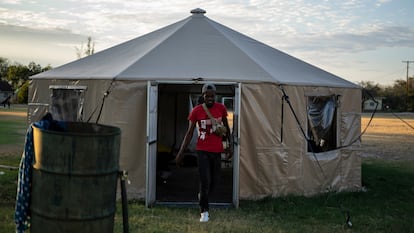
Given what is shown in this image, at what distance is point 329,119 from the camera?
8.91m

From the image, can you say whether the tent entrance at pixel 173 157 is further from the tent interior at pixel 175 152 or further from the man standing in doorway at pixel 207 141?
the man standing in doorway at pixel 207 141

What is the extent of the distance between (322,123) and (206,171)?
135 inches

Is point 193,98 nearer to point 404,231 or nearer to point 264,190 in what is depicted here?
point 264,190

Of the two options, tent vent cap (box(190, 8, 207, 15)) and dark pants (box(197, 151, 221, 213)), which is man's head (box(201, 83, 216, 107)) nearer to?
dark pants (box(197, 151, 221, 213))

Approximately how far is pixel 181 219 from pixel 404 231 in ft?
9.29

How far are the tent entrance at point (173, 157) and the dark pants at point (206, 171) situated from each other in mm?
1006

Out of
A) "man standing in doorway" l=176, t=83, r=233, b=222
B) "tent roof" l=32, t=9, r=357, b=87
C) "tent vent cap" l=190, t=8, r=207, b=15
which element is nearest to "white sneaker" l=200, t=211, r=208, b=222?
"man standing in doorway" l=176, t=83, r=233, b=222

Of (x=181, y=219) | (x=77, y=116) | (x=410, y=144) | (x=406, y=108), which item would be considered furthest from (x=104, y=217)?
(x=406, y=108)

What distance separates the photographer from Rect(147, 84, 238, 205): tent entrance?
8.08 m

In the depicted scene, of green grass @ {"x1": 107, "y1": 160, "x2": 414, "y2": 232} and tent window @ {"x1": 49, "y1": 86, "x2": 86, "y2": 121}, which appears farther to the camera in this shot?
tent window @ {"x1": 49, "y1": 86, "x2": 86, "y2": 121}

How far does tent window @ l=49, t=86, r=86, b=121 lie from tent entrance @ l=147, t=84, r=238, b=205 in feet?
5.20

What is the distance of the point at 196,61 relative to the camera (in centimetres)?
820

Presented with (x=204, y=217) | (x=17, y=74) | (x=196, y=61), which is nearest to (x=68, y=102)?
(x=196, y=61)

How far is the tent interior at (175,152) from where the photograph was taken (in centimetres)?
837
